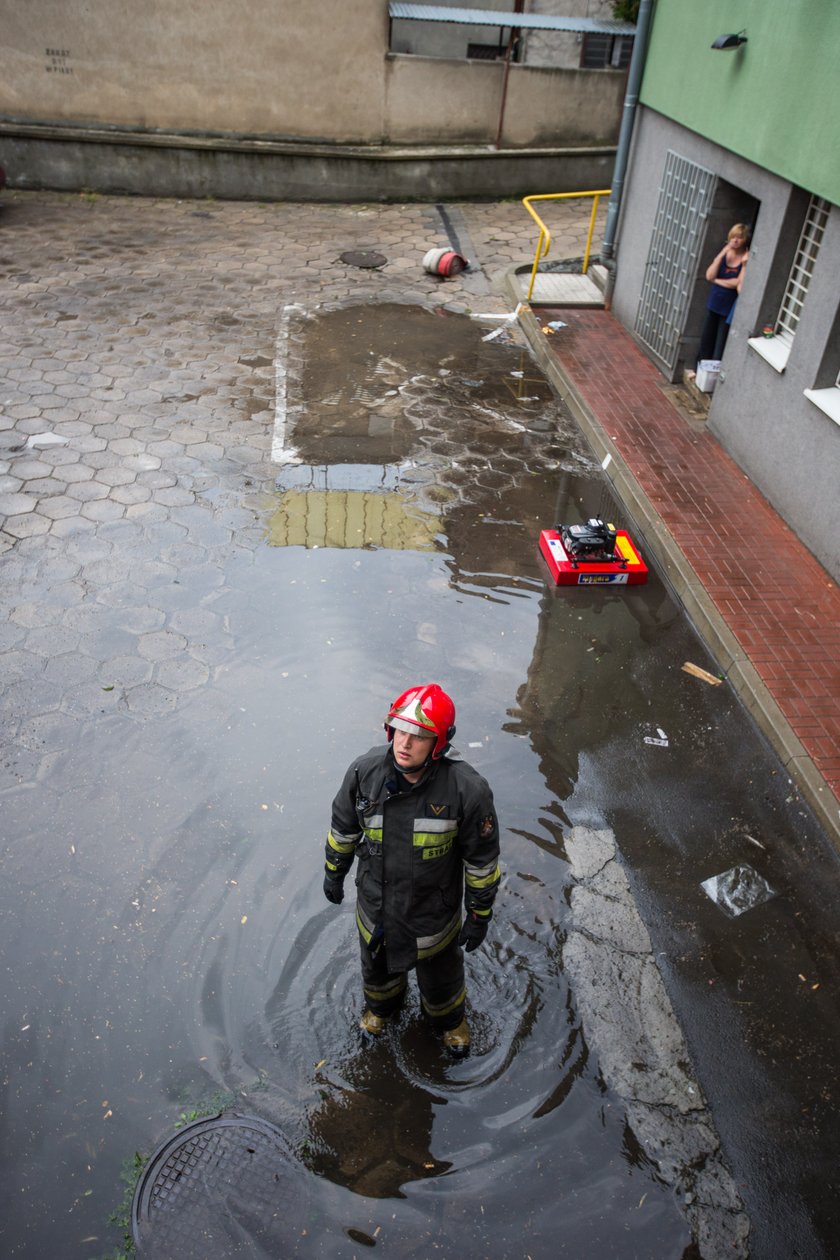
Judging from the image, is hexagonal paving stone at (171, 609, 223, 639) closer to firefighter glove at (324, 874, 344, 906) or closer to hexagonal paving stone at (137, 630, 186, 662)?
hexagonal paving stone at (137, 630, 186, 662)

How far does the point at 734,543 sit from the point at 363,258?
952 cm

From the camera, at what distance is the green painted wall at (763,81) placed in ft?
25.7

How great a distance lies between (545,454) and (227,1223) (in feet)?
25.9

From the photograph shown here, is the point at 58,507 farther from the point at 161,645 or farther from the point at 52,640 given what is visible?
the point at 161,645

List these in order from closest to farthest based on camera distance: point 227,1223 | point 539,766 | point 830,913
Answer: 1. point 227,1223
2. point 830,913
3. point 539,766

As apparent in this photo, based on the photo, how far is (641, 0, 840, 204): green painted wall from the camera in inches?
308

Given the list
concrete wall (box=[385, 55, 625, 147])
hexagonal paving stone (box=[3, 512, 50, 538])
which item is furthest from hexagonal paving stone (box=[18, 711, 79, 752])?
concrete wall (box=[385, 55, 625, 147])

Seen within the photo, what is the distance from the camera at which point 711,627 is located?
24.6 ft

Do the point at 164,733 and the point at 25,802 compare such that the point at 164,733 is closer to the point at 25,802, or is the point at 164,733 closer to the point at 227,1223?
the point at 25,802

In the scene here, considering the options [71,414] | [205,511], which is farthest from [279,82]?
[205,511]

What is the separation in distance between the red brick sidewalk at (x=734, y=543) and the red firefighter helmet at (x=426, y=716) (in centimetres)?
344

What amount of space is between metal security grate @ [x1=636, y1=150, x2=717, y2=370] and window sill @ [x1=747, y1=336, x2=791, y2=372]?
1963 mm

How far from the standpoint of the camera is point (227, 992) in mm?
4816

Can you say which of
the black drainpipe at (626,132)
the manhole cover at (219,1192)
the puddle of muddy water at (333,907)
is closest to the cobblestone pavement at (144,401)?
the puddle of muddy water at (333,907)
